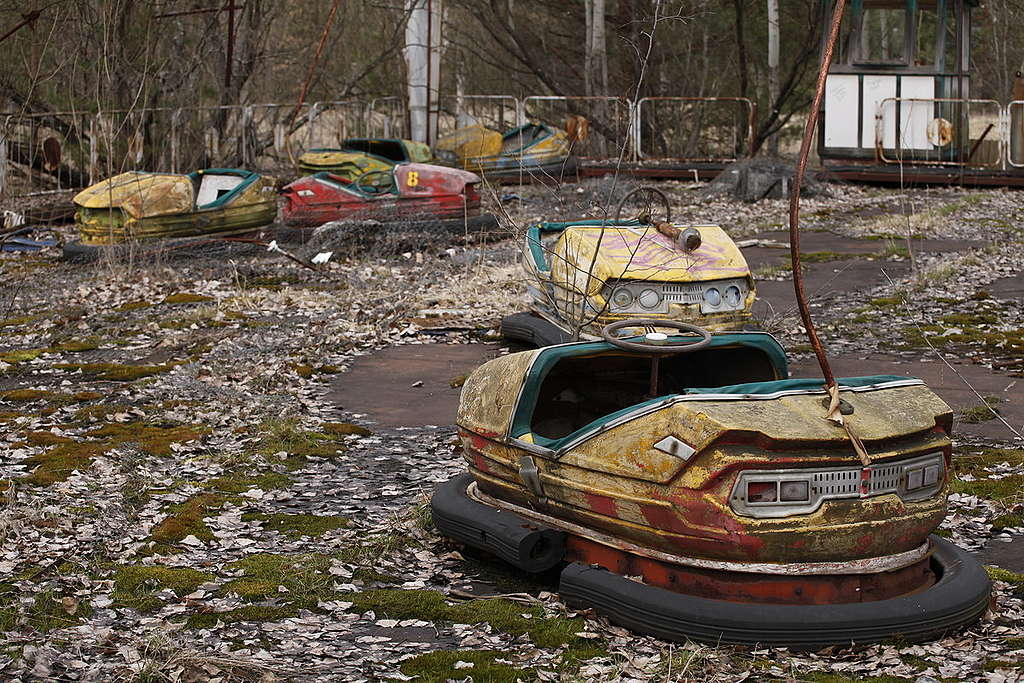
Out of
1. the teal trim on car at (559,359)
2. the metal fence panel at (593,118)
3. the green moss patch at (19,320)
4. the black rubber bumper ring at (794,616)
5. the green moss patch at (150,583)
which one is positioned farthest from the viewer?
the metal fence panel at (593,118)

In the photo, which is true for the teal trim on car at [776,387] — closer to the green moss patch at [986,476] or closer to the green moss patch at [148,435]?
the green moss patch at [986,476]

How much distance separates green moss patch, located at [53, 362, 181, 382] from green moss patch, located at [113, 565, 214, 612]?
3.45 metres

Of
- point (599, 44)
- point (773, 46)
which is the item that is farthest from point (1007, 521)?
point (599, 44)

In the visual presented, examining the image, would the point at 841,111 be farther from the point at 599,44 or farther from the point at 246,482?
the point at 246,482

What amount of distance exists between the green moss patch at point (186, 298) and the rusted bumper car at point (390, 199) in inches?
103

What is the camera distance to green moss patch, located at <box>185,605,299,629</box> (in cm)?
370

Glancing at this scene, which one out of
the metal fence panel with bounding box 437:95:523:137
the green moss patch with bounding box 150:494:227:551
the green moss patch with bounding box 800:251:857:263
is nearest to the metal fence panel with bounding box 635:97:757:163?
the metal fence panel with bounding box 437:95:523:137

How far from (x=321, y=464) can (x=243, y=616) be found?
1.96 metres

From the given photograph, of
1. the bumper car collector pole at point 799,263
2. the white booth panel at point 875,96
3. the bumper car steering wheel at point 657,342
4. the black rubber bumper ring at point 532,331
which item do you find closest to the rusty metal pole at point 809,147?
the bumper car collector pole at point 799,263

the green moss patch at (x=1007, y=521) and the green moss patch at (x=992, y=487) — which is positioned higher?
the green moss patch at (x=992, y=487)

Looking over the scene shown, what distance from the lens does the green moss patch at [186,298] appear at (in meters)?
10.1

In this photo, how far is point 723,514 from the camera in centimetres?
345

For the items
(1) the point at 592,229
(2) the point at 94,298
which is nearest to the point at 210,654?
(1) the point at 592,229

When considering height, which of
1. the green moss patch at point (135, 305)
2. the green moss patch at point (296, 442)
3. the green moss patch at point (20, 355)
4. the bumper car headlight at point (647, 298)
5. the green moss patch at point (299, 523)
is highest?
the bumper car headlight at point (647, 298)
